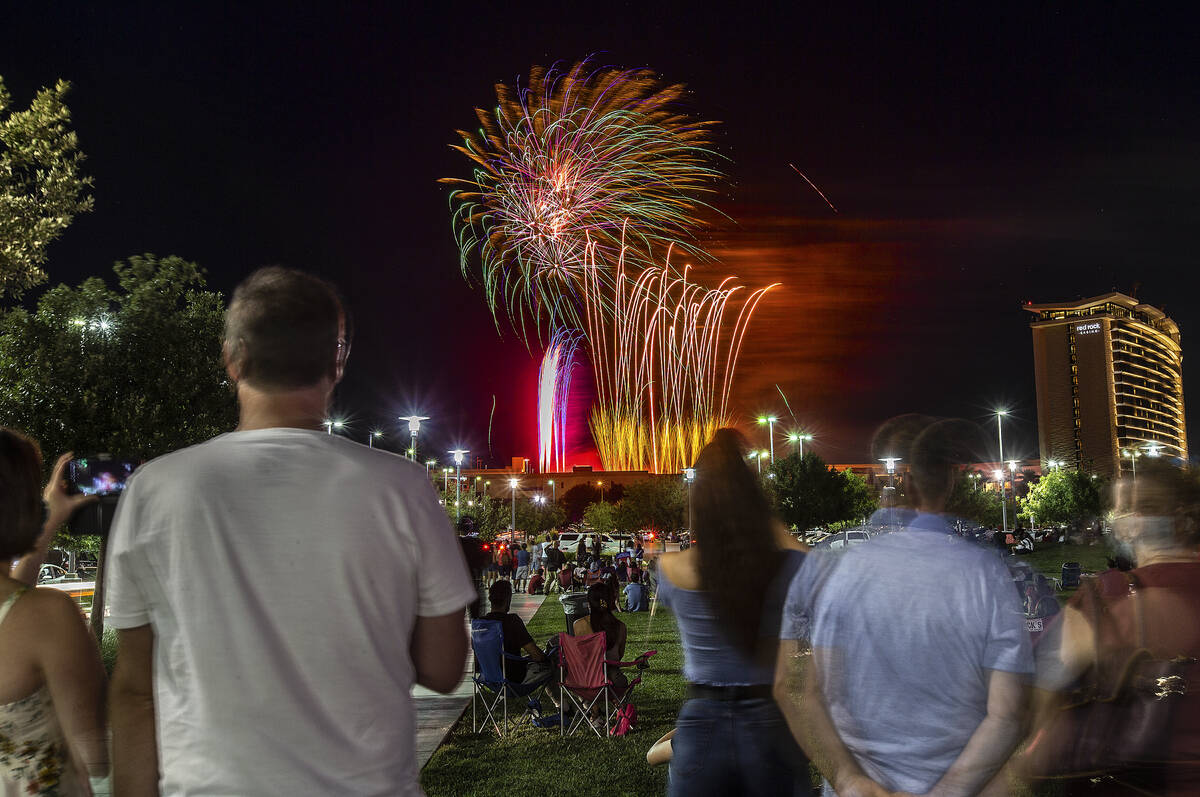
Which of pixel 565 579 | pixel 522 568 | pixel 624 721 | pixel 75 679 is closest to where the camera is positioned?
pixel 75 679

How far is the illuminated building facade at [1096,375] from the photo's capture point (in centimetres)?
15762

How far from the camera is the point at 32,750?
2275 millimetres

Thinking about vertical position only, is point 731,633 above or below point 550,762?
above

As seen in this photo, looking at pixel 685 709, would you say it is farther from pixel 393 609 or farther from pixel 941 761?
pixel 393 609

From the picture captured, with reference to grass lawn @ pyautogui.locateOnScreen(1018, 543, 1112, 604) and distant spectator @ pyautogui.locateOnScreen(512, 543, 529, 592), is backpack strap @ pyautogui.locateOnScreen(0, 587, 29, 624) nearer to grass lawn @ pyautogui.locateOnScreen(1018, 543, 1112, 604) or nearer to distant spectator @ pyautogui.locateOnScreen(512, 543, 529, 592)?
distant spectator @ pyautogui.locateOnScreen(512, 543, 529, 592)

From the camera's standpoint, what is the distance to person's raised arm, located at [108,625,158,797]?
178 centimetres

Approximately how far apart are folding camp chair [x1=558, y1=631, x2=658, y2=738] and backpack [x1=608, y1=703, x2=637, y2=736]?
0.21 ft

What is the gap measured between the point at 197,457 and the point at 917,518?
1.90 metres

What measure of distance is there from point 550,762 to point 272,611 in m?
6.72

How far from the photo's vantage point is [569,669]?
892cm

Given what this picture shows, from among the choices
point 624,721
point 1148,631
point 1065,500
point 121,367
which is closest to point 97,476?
point 1148,631

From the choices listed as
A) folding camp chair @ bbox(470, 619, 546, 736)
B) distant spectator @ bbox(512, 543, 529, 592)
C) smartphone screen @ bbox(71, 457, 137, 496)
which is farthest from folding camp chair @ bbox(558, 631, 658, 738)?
distant spectator @ bbox(512, 543, 529, 592)

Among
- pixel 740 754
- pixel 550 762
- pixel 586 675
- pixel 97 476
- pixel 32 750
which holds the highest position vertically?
pixel 97 476

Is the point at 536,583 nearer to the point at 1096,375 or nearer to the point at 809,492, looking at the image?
the point at 809,492
